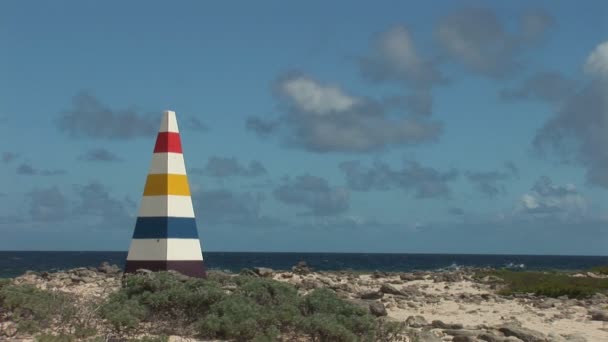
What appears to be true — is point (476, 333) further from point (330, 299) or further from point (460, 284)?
point (460, 284)

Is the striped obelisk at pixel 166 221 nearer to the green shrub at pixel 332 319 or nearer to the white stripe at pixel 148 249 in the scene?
the white stripe at pixel 148 249

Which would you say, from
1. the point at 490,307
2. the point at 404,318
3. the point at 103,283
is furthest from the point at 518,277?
the point at 103,283

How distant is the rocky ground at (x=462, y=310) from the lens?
1180cm

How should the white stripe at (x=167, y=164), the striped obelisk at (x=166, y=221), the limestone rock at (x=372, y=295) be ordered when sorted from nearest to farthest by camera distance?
the striped obelisk at (x=166, y=221) < the white stripe at (x=167, y=164) < the limestone rock at (x=372, y=295)

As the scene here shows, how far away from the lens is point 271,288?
10.9 meters

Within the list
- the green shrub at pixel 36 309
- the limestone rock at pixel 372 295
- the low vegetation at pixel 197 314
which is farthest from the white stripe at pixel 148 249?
the limestone rock at pixel 372 295

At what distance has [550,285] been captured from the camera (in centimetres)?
2211

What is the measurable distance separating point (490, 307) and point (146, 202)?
315 inches

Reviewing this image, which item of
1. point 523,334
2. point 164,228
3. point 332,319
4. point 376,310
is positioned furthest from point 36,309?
point 523,334

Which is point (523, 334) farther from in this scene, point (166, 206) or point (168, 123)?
point (168, 123)

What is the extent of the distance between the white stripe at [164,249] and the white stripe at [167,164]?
1.22m

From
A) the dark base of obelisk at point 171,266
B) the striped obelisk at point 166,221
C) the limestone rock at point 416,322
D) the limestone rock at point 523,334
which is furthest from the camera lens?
the striped obelisk at point 166,221

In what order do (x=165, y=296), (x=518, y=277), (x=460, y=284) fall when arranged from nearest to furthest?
1. (x=165, y=296)
2. (x=460, y=284)
3. (x=518, y=277)

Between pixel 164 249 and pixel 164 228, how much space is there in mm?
359
